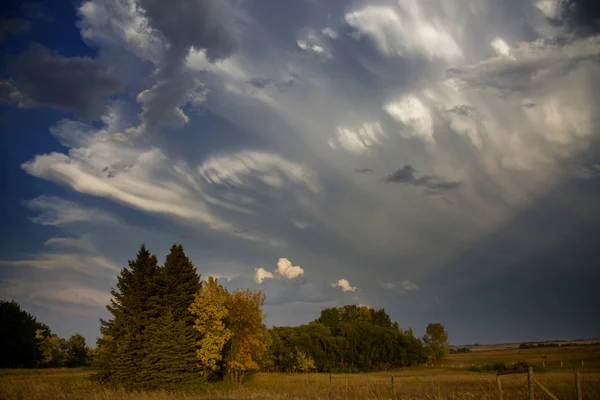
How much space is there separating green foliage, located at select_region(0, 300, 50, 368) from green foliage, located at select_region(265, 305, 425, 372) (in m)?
52.4

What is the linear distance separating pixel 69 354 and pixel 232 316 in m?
85.8

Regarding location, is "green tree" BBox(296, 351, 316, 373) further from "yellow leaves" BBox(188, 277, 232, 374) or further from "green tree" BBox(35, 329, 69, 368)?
"yellow leaves" BBox(188, 277, 232, 374)

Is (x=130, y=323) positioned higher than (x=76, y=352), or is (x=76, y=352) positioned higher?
(x=130, y=323)

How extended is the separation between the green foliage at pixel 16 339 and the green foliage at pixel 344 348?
52419 millimetres

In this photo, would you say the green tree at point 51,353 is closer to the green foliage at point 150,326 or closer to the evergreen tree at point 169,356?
the green foliage at point 150,326

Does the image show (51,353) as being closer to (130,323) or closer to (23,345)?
(23,345)

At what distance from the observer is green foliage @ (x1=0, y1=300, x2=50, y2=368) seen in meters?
91.4

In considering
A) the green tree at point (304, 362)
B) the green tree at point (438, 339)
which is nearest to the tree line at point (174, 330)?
the green tree at point (304, 362)

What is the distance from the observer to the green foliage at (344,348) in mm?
117438

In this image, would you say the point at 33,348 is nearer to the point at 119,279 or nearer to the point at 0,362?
the point at 0,362

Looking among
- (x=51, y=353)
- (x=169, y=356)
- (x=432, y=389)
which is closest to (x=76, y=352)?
(x=51, y=353)

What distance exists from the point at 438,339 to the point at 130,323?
135964 mm

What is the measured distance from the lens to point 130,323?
55281mm

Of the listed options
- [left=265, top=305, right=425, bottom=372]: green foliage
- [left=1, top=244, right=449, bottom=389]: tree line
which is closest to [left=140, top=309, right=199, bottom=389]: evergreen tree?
[left=1, top=244, right=449, bottom=389]: tree line
